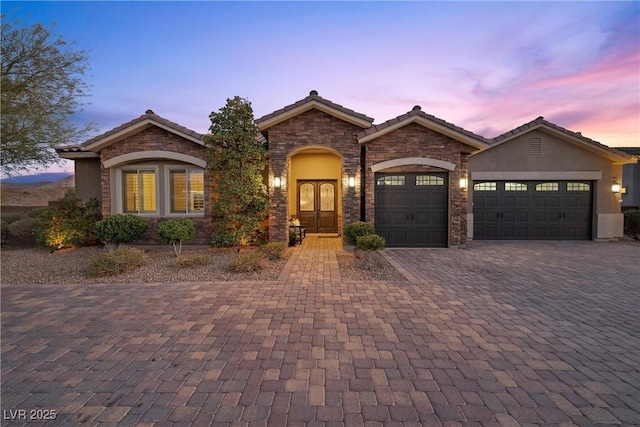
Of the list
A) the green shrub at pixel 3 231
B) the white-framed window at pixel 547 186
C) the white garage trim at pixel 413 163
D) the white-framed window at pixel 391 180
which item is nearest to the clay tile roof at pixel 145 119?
the green shrub at pixel 3 231

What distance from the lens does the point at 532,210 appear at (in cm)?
1241

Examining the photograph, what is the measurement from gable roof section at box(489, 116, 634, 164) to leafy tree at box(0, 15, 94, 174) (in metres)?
16.3

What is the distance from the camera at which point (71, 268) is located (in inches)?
284

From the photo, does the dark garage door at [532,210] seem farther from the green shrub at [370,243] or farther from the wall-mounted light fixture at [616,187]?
the green shrub at [370,243]

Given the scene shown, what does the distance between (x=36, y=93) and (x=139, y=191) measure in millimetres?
4374

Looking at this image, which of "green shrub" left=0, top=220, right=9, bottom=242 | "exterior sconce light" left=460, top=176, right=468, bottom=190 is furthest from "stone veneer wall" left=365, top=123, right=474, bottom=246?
"green shrub" left=0, top=220, right=9, bottom=242

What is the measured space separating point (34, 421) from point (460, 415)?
11.5 ft

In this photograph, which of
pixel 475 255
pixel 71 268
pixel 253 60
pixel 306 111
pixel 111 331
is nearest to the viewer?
pixel 111 331

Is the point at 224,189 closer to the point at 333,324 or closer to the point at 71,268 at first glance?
the point at 71,268

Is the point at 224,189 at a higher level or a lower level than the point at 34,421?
higher

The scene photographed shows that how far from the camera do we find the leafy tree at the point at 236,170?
30.1 ft

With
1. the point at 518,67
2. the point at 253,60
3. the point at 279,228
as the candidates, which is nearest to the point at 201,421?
the point at 279,228

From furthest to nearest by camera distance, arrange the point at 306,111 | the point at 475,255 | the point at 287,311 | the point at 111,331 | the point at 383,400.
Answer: the point at 306,111
the point at 475,255
the point at 287,311
the point at 111,331
the point at 383,400

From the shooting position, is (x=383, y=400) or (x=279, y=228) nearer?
(x=383, y=400)
